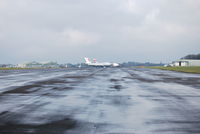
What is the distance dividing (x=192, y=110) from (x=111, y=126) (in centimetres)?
392

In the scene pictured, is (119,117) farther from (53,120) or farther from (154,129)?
(53,120)

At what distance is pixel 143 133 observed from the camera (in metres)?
5.54

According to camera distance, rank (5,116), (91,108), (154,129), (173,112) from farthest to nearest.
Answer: (91,108) → (173,112) → (5,116) → (154,129)

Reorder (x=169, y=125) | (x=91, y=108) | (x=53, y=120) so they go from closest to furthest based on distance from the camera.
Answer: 1. (x=169, y=125)
2. (x=53, y=120)
3. (x=91, y=108)

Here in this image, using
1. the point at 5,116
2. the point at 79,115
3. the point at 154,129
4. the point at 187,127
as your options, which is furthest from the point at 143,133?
the point at 5,116

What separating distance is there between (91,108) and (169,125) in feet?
10.9

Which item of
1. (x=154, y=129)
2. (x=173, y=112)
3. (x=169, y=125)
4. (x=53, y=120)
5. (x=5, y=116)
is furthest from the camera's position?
(x=173, y=112)

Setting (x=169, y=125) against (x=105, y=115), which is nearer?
(x=169, y=125)

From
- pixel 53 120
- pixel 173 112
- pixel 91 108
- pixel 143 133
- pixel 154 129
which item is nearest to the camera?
pixel 143 133

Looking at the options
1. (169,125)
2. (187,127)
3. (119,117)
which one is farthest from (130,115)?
(187,127)

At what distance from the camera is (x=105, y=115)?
24.7 feet

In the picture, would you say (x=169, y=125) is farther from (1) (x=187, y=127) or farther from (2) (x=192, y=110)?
(2) (x=192, y=110)

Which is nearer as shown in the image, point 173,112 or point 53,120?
point 53,120

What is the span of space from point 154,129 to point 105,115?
2038mm
